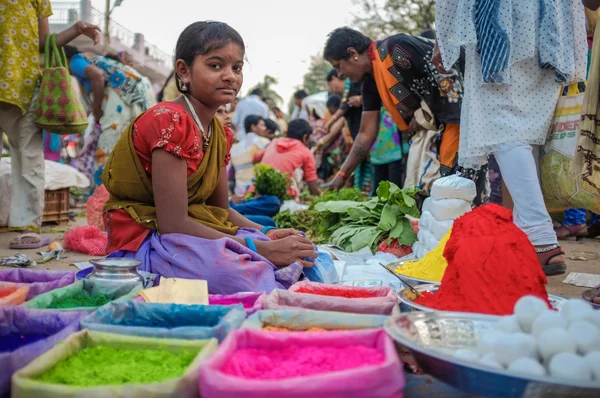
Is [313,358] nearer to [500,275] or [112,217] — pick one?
[500,275]

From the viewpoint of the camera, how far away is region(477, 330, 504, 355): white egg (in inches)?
47.1

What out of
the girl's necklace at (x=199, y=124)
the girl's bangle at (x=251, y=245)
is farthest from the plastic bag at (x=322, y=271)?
the girl's necklace at (x=199, y=124)

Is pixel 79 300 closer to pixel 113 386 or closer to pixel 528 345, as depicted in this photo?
pixel 113 386

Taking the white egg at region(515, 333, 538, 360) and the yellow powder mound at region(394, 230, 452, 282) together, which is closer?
the white egg at region(515, 333, 538, 360)

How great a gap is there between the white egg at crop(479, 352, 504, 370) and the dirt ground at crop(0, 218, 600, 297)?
75.9 inches

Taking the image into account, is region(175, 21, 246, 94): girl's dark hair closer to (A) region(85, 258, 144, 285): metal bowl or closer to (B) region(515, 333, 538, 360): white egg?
(A) region(85, 258, 144, 285): metal bowl

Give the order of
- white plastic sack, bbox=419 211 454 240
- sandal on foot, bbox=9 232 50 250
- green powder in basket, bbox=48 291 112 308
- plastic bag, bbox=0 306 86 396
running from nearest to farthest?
plastic bag, bbox=0 306 86 396
green powder in basket, bbox=48 291 112 308
white plastic sack, bbox=419 211 454 240
sandal on foot, bbox=9 232 50 250

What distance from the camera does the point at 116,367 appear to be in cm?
126

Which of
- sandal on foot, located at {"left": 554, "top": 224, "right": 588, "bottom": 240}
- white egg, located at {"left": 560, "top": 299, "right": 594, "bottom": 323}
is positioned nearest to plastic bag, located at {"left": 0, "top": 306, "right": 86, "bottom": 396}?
white egg, located at {"left": 560, "top": 299, "right": 594, "bottom": 323}

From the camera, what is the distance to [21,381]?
1135 millimetres

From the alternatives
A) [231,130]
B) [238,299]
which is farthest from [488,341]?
[231,130]

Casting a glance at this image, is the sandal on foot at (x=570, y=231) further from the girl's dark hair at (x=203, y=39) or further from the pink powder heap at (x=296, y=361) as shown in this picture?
the pink powder heap at (x=296, y=361)

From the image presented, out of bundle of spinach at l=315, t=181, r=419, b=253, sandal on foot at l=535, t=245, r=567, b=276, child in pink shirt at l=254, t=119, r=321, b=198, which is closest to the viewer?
sandal on foot at l=535, t=245, r=567, b=276

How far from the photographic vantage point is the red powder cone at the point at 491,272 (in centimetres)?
151
